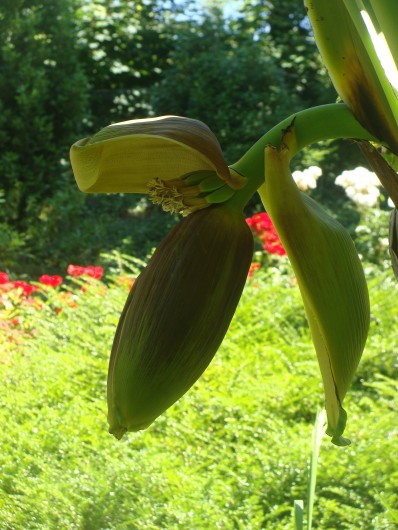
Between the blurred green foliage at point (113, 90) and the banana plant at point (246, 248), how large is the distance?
4.22 meters

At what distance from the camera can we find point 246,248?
389mm

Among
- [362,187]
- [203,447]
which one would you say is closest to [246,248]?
[203,447]

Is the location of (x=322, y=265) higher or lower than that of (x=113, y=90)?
higher

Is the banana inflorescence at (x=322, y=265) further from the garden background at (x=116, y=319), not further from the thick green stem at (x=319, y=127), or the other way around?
the garden background at (x=116, y=319)

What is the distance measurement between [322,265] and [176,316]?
0.07 m

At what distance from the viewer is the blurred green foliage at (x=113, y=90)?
5105 mm

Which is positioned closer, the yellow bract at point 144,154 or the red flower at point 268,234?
the yellow bract at point 144,154

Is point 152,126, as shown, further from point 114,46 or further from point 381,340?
point 114,46

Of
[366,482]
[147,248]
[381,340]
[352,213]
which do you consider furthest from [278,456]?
[352,213]

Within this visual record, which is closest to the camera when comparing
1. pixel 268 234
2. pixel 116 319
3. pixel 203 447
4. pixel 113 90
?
pixel 203 447

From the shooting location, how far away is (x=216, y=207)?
1.30ft

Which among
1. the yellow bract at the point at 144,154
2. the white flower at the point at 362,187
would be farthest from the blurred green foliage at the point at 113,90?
the yellow bract at the point at 144,154

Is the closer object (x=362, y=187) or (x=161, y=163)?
(x=161, y=163)

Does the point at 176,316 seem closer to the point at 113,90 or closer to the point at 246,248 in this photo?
the point at 246,248
